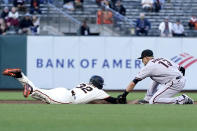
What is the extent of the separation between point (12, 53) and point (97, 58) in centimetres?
316

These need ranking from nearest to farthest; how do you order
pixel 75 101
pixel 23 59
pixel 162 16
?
pixel 75 101
pixel 23 59
pixel 162 16

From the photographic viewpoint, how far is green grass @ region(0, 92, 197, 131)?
27.2ft

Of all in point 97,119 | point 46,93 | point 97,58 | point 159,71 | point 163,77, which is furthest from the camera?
point 97,58

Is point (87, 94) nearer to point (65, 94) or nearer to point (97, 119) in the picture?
A: point (65, 94)

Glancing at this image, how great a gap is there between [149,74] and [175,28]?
1141cm

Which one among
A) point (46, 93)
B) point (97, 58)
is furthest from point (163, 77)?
point (97, 58)

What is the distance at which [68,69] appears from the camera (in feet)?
73.2

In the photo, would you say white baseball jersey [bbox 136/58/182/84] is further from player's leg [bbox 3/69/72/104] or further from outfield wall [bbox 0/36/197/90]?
outfield wall [bbox 0/36/197/90]

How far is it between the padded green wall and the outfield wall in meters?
0.22

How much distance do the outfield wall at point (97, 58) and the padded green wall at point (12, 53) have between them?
0.71 feet

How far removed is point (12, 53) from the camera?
72.8 ft

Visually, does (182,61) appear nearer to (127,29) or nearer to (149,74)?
(127,29)

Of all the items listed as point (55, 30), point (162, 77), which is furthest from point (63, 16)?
point (162, 77)

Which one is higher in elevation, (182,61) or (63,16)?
(63,16)
